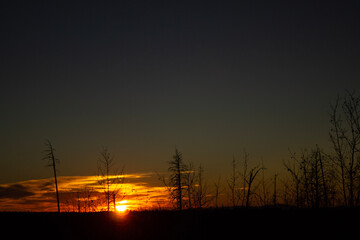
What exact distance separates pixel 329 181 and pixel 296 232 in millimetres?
23907

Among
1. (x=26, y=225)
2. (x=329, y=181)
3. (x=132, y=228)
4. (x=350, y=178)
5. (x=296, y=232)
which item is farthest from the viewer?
(x=329, y=181)

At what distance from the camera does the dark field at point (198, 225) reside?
1052 centimetres

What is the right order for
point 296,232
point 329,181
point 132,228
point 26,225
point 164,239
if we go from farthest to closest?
1. point 329,181
2. point 26,225
3. point 132,228
4. point 164,239
5. point 296,232

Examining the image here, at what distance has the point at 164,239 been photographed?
1120cm

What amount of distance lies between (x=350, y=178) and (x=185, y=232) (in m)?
15.3

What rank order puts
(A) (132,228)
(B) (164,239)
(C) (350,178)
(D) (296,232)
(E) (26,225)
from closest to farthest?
(D) (296,232) < (B) (164,239) < (A) (132,228) < (E) (26,225) < (C) (350,178)

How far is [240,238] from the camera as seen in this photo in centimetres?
1055

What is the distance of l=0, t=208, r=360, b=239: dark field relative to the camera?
10.5m

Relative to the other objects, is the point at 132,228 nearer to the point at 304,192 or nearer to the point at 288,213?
the point at 288,213

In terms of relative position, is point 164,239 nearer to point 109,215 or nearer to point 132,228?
point 132,228

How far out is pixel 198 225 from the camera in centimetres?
1158

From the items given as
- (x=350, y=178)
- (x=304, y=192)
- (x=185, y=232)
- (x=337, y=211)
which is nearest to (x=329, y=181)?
(x=304, y=192)

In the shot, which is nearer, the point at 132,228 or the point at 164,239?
the point at 164,239

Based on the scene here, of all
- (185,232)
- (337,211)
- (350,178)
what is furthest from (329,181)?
(185,232)
